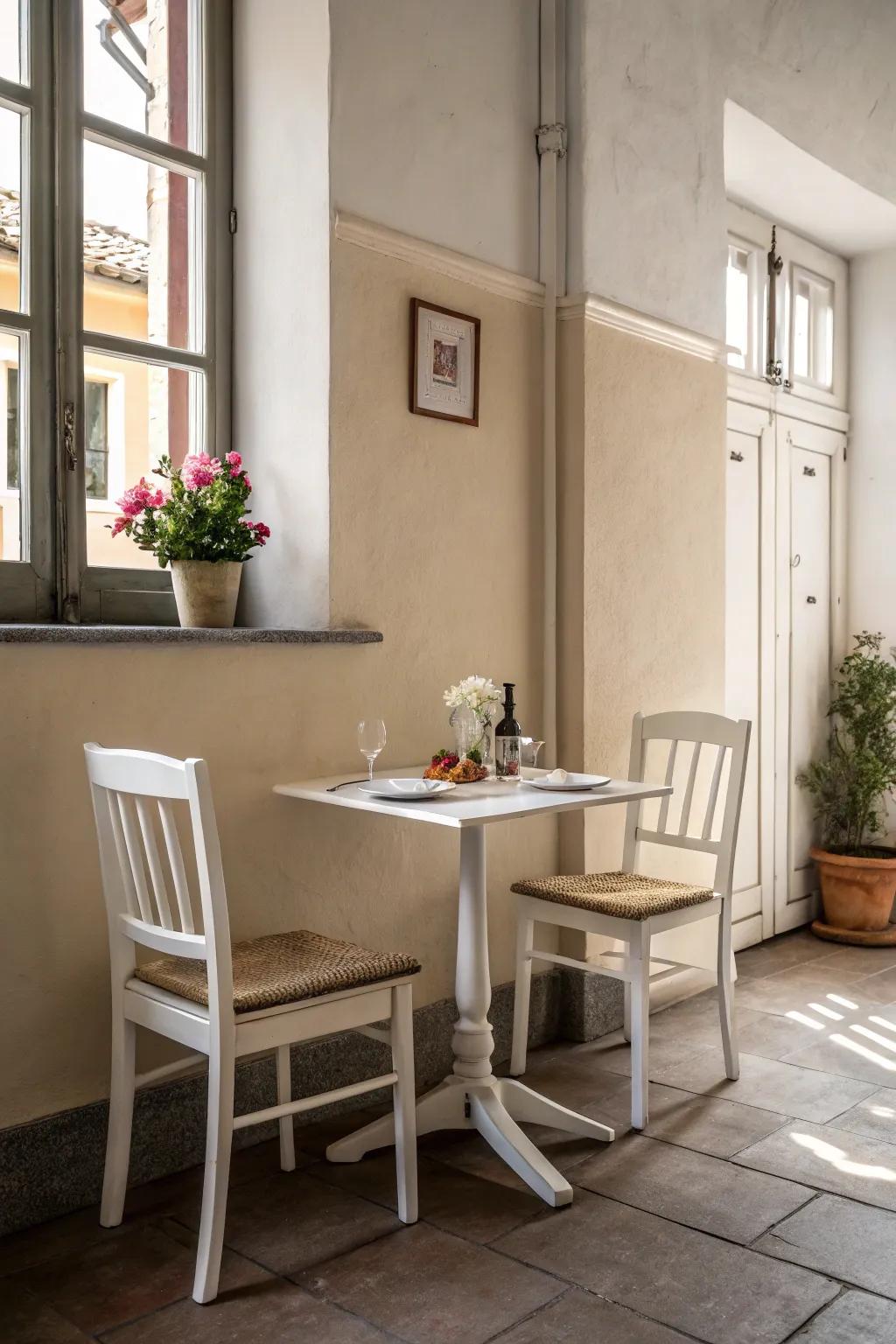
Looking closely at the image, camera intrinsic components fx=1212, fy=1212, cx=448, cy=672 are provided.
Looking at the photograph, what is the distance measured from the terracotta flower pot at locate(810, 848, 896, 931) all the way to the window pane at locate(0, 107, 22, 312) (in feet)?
11.6

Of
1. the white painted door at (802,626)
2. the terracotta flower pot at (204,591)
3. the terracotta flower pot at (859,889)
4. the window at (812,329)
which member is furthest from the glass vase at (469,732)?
the window at (812,329)

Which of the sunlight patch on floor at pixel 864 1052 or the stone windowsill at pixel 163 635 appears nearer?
the stone windowsill at pixel 163 635

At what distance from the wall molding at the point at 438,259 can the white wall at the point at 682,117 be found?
0.17m

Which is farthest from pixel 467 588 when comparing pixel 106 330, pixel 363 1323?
pixel 363 1323

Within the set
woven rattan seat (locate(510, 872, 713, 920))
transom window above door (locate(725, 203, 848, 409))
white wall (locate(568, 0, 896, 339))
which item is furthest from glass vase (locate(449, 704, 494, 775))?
transom window above door (locate(725, 203, 848, 409))

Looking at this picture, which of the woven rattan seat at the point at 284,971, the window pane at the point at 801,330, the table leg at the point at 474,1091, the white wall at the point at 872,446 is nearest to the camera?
the woven rattan seat at the point at 284,971

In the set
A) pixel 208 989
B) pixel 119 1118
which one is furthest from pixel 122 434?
pixel 119 1118

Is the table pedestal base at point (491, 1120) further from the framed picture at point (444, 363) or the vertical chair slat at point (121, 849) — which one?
the framed picture at point (444, 363)

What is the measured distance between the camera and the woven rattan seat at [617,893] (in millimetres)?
2836

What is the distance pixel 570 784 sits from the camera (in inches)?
106

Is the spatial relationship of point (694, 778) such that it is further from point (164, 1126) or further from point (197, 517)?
point (164, 1126)

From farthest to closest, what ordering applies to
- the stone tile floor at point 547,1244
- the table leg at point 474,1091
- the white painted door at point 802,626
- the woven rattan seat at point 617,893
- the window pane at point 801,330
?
1. the window pane at point 801,330
2. the white painted door at point 802,626
3. the woven rattan seat at point 617,893
4. the table leg at point 474,1091
5. the stone tile floor at point 547,1244

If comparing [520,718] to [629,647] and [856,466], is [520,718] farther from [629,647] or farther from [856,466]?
[856,466]

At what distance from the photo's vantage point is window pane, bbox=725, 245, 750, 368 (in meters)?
4.56
